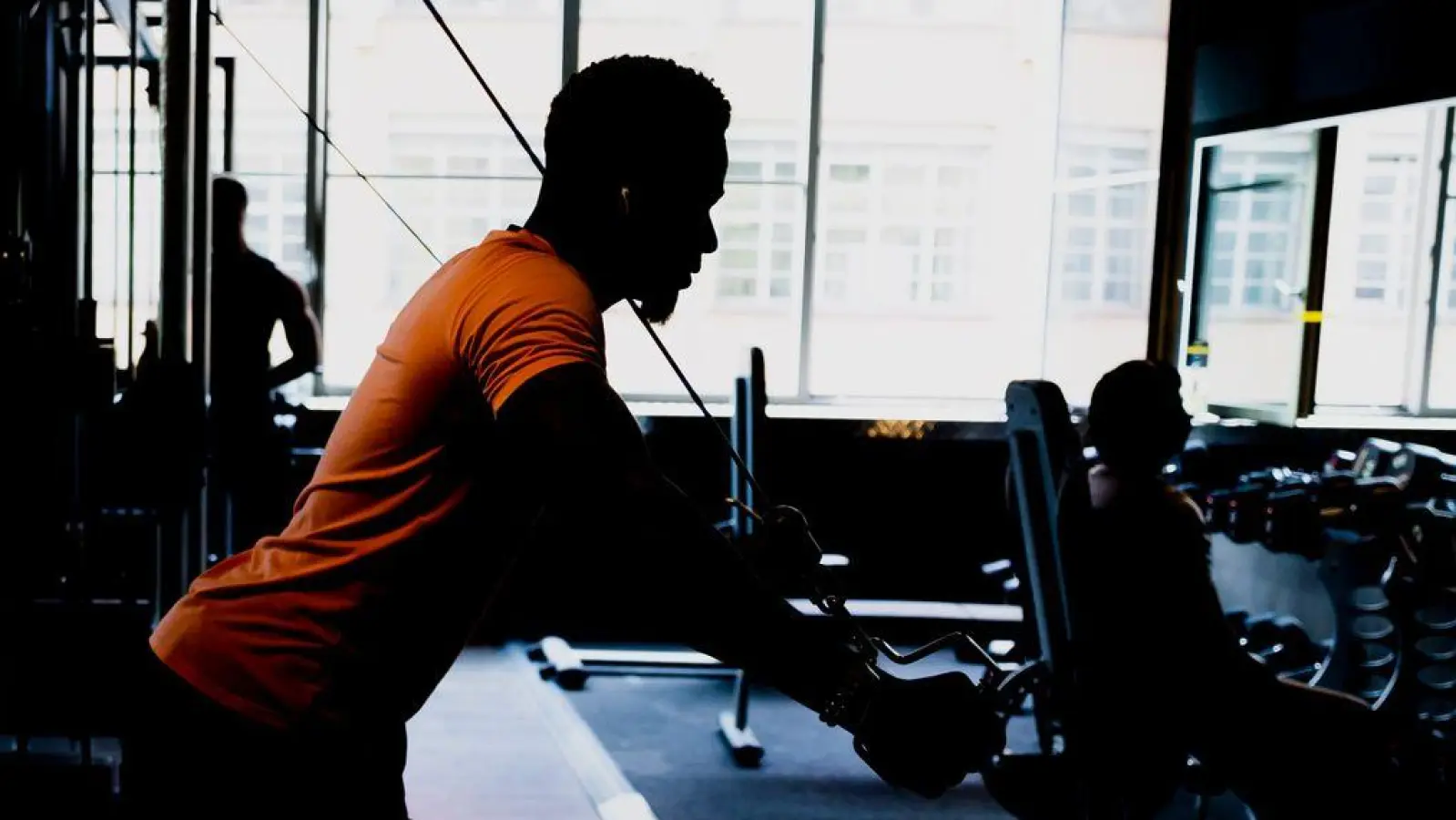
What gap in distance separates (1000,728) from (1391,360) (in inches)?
234

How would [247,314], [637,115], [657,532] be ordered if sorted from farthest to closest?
[247,314] → [637,115] → [657,532]

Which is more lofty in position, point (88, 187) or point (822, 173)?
point (822, 173)

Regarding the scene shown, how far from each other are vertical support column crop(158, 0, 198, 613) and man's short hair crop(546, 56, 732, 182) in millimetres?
1753

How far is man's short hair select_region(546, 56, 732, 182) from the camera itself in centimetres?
117

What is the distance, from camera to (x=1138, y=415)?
9.09 ft

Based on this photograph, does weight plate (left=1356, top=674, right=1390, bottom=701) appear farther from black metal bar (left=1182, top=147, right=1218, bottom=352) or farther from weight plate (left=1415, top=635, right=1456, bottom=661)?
black metal bar (left=1182, top=147, right=1218, bottom=352)

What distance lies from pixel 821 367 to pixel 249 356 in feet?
8.10

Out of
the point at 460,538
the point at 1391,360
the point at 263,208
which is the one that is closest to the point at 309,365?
the point at 263,208

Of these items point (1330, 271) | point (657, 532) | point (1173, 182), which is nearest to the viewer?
point (657, 532)

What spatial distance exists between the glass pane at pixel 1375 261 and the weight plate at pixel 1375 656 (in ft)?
6.14

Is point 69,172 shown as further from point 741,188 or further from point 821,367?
point 821,367

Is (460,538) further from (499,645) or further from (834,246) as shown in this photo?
(834,246)

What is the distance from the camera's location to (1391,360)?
254 inches

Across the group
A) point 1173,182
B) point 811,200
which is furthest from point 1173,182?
point 811,200
